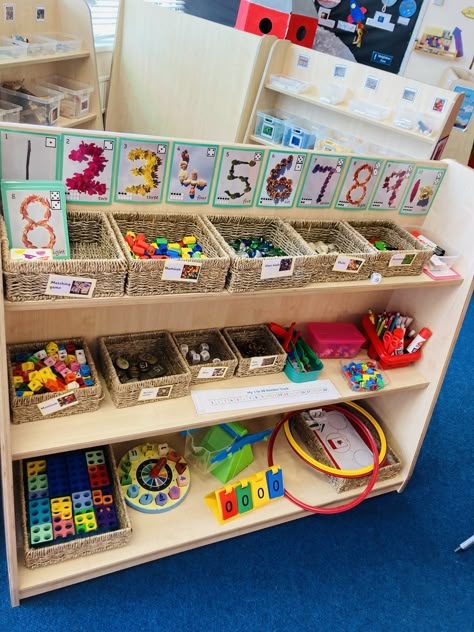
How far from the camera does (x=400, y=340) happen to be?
2.08 meters

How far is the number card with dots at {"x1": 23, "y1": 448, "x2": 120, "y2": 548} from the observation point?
5.41 ft

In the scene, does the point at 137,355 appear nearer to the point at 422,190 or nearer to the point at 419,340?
the point at 419,340

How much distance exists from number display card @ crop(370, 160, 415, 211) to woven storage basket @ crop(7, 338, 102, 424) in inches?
43.3

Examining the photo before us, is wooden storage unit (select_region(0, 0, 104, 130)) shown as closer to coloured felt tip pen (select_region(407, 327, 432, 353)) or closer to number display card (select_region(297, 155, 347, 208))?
number display card (select_region(297, 155, 347, 208))

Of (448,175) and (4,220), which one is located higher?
(448,175)

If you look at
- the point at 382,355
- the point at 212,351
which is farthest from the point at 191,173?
the point at 382,355

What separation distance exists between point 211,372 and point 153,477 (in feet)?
1.53

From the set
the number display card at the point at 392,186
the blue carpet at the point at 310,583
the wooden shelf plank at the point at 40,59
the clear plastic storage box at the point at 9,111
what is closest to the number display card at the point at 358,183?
the number display card at the point at 392,186

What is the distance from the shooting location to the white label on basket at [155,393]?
5.36ft

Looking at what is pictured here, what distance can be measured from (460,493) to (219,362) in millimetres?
1324

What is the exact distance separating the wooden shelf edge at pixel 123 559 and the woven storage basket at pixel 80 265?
0.88 m

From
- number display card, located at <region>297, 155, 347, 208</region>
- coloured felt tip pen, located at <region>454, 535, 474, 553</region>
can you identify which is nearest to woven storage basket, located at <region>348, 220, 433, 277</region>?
number display card, located at <region>297, 155, 347, 208</region>

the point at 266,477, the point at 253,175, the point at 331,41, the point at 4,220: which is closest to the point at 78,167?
the point at 4,220

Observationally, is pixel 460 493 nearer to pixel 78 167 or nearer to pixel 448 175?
pixel 448 175
